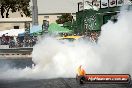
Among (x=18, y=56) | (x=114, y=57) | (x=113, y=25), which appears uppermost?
(x=113, y=25)

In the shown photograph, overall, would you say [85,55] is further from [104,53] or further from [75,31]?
[75,31]

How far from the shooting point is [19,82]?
21.7 meters

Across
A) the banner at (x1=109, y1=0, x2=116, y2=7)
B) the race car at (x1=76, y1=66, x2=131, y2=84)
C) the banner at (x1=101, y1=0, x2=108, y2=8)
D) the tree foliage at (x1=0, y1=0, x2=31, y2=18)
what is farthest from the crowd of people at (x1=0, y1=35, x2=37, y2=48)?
the tree foliage at (x1=0, y1=0, x2=31, y2=18)

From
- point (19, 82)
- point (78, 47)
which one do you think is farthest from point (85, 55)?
point (19, 82)

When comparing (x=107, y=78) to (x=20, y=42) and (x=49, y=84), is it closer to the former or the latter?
(x=49, y=84)

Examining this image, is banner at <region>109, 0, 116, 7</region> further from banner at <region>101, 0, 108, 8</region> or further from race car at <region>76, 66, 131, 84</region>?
race car at <region>76, 66, 131, 84</region>

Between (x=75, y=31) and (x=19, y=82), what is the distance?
4396 centimetres

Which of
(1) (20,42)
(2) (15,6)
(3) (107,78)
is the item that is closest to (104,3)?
(1) (20,42)

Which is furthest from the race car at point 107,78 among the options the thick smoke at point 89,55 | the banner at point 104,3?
the banner at point 104,3

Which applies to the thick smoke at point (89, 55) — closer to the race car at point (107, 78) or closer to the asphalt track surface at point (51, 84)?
the asphalt track surface at point (51, 84)

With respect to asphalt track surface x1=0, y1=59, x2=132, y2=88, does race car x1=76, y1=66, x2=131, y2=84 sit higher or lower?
higher

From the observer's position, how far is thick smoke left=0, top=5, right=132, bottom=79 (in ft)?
76.6

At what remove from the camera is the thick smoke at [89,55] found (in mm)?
23344

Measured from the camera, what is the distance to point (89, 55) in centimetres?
2503
